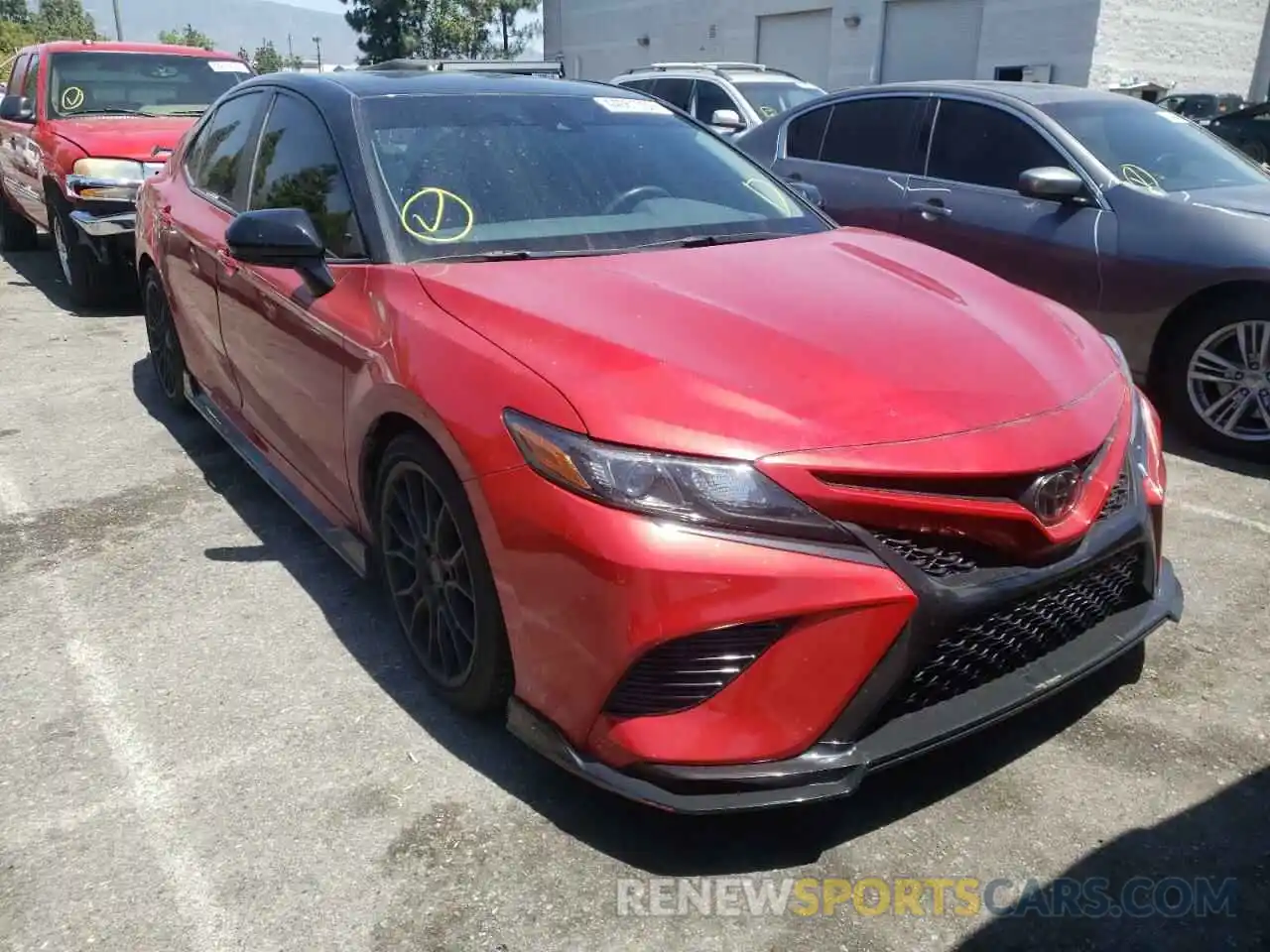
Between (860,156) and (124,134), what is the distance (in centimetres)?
512

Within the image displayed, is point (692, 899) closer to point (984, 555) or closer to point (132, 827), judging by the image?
point (984, 555)

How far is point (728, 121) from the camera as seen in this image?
10023mm

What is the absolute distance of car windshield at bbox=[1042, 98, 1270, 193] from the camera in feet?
16.9

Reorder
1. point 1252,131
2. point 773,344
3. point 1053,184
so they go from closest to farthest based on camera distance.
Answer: point 773,344 < point 1053,184 < point 1252,131

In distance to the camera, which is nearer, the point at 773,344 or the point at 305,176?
the point at 773,344

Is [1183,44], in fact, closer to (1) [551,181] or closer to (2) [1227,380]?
(2) [1227,380]

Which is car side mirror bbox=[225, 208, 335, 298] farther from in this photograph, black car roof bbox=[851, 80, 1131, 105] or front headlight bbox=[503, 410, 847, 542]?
black car roof bbox=[851, 80, 1131, 105]

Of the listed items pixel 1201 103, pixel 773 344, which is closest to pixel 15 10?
pixel 1201 103

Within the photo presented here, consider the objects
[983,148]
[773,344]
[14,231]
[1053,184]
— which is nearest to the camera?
[773,344]

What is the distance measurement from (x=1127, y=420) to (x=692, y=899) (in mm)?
1509

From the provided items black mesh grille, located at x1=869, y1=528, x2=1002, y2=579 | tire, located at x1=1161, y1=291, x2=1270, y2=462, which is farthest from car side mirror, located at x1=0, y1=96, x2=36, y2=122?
black mesh grille, located at x1=869, y1=528, x2=1002, y2=579

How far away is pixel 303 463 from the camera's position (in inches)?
135

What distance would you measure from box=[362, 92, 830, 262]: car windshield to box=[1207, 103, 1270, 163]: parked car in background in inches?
586

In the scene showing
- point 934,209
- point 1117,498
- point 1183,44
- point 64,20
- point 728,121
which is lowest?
point 1117,498
